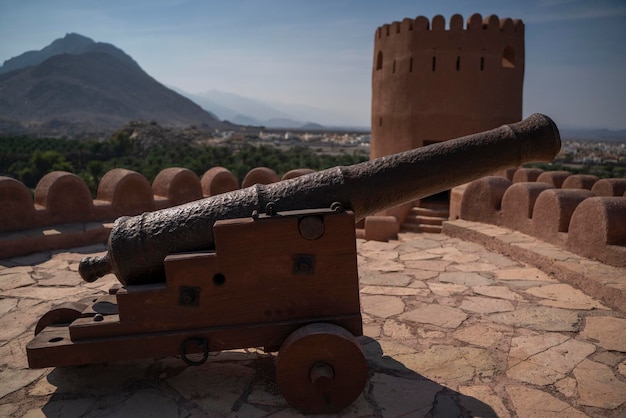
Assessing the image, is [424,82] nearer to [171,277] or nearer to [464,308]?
[464,308]

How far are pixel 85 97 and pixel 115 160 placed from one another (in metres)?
129

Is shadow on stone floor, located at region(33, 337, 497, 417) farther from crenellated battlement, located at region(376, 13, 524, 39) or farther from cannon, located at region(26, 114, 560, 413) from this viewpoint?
crenellated battlement, located at region(376, 13, 524, 39)

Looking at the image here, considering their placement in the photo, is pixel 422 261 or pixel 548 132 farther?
pixel 422 261

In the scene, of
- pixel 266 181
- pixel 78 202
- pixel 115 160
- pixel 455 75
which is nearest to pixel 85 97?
pixel 115 160

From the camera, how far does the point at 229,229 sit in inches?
104

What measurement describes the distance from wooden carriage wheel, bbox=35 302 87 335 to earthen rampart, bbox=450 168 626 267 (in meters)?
4.68

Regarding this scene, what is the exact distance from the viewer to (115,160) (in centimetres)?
3969

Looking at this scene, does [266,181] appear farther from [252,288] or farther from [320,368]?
[320,368]

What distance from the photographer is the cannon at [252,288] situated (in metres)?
2.64

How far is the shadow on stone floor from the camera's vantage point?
2699 millimetres

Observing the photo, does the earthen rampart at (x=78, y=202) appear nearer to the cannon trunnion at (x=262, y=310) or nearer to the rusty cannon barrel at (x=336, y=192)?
the rusty cannon barrel at (x=336, y=192)

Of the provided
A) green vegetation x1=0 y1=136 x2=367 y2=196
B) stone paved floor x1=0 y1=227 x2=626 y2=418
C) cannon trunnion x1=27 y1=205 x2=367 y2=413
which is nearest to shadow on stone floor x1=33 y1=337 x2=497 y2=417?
stone paved floor x1=0 y1=227 x2=626 y2=418

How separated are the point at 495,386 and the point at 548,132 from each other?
5.25 feet

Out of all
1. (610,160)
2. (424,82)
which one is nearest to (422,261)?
(424,82)
